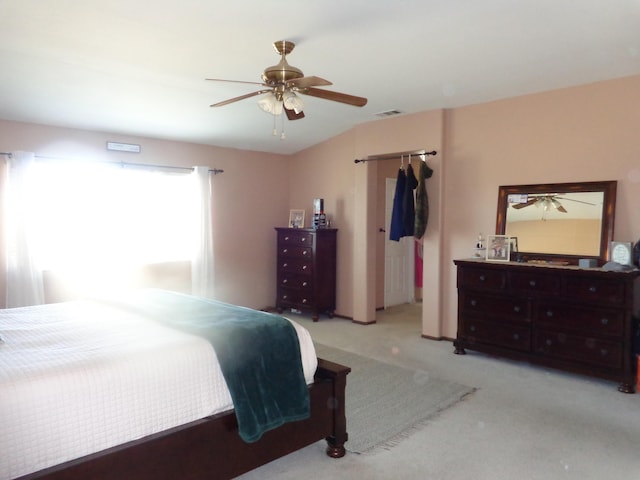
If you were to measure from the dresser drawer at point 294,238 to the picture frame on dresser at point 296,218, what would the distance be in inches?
10.3

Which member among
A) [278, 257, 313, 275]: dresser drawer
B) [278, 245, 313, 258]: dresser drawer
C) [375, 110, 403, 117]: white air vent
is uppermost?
[375, 110, 403, 117]: white air vent

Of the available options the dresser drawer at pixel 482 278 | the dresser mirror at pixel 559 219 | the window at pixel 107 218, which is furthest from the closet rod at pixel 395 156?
the window at pixel 107 218

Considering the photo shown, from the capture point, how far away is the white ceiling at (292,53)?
9.02 feet

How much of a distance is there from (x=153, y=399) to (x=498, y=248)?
3.43 m

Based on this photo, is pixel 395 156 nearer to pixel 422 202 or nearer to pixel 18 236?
pixel 422 202

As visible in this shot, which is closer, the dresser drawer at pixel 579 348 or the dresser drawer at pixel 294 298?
the dresser drawer at pixel 579 348

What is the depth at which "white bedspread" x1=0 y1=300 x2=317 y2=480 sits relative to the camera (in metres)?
1.72

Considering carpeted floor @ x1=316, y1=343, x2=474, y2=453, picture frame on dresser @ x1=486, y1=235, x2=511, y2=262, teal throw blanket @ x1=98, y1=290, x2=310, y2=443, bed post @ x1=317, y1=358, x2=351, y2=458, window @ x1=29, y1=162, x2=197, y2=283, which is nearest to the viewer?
teal throw blanket @ x1=98, y1=290, x2=310, y2=443

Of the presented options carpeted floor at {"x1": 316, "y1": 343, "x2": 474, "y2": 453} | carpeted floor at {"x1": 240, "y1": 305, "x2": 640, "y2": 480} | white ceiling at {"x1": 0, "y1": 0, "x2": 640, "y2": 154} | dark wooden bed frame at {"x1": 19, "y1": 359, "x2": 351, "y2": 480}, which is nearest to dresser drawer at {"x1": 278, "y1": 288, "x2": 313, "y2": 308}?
carpeted floor at {"x1": 316, "y1": 343, "x2": 474, "y2": 453}

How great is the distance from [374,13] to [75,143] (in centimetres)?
350

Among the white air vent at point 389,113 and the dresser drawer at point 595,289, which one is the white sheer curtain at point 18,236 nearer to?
the white air vent at point 389,113

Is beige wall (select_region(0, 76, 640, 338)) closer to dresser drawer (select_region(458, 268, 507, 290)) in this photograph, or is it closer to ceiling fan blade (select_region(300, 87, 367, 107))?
dresser drawer (select_region(458, 268, 507, 290))

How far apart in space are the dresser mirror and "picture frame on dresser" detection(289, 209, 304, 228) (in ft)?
8.84

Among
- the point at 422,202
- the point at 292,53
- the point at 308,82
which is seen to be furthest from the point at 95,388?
the point at 422,202
